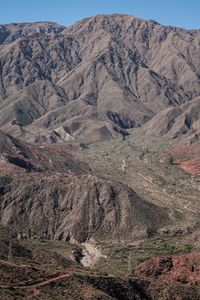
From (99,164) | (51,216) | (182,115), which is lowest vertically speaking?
(182,115)

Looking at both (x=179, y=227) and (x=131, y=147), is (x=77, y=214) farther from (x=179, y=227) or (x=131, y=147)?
(x=131, y=147)

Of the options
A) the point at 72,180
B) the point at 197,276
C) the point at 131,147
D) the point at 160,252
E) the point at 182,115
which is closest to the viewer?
the point at 197,276

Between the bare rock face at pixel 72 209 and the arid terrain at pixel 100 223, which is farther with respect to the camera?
the bare rock face at pixel 72 209

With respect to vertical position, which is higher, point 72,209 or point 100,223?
point 100,223

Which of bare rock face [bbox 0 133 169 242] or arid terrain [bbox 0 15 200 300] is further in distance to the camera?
A: bare rock face [bbox 0 133 169 242]

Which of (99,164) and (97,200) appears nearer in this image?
(97,200)

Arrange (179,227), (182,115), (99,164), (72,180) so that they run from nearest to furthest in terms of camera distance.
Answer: (179,227) → (72,180) → (99,164) → (182,115)

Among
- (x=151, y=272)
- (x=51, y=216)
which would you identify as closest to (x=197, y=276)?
(x=151, y=272)

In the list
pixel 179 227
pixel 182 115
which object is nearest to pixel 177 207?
pixel 179 227

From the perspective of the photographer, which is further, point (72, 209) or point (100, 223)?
point (72, 209)

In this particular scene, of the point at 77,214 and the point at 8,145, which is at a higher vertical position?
the point at 77,214
